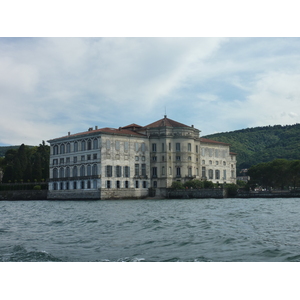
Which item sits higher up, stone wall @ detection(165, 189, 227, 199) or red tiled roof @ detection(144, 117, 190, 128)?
red tiled roof @ detection(144, 117, 190, 128)

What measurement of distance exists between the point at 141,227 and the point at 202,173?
61197 mm

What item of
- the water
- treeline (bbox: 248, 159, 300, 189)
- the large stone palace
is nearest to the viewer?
the water

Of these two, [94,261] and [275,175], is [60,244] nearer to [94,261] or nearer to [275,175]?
[94,261]

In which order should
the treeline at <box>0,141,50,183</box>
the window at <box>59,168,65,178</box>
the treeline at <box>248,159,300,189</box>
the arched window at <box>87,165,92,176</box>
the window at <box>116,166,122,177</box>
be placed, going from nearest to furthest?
the arched window at <box>87,165,92,176</box>, the window at <box>116,166,122,177</box>, the window at <box>59,168,65,178</box>, the treeline at <box>248,159,300,189</box>, the treeline at <box>0,141,50,183</box>

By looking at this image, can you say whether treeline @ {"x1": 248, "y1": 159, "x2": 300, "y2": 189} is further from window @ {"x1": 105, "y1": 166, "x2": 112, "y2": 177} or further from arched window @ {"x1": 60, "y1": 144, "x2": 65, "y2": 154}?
arched window @ {"x1": 60, "y1": 144, "x2": 65, "y2": 154}

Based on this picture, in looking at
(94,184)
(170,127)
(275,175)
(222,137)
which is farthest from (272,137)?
(94,184)

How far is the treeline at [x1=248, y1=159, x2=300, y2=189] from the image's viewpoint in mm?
76662

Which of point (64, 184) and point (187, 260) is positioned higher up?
point (64, 184)

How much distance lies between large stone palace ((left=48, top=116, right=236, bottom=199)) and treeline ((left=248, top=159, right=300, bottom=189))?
A: 459 inches

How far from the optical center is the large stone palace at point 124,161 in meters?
68.3

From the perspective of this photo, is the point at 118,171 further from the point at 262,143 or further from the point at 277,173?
the point at 262,143

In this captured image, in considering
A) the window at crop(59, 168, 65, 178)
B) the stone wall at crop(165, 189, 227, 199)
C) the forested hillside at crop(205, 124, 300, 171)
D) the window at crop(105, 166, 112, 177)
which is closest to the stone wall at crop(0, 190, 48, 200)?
the window at crop(59, 168, 65, 178)

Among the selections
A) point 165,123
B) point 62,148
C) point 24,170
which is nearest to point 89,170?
point 62,148

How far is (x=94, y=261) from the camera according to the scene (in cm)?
1127
